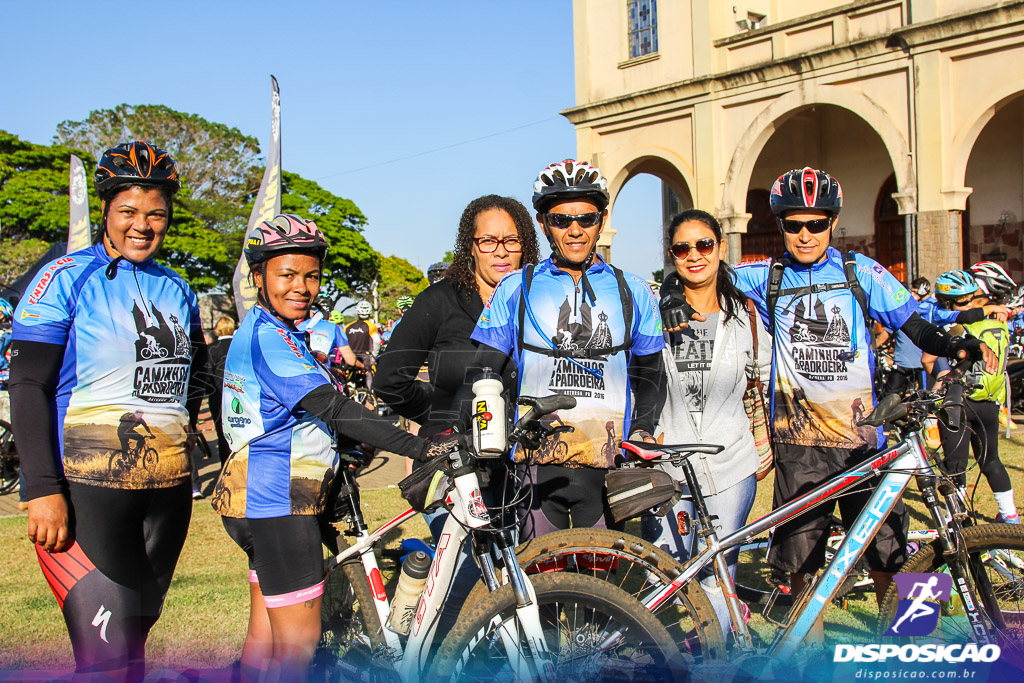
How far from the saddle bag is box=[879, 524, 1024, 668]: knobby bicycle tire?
110 centimetres

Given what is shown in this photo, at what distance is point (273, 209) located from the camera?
11250 mm

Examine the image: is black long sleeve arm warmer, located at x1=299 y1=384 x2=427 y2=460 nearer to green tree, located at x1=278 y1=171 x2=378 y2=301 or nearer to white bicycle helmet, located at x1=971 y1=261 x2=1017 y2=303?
white bicycle helmet, located at x1=971 y1=261 x2=1017 y2=303

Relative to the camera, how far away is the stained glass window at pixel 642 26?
19641 mm

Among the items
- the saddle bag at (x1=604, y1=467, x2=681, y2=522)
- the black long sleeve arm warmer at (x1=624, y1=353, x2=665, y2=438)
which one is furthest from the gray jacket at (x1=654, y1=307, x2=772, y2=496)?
the saddle bag at (x1=604, y1=467, x2=681, y2=522)

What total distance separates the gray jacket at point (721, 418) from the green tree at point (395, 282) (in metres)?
34.6

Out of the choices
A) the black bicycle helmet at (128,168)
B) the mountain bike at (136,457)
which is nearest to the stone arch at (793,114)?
the black bicycle helmet at (128,168)

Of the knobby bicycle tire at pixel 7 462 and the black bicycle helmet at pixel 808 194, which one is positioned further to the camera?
the knobby bicycle tire at pixel 7 462

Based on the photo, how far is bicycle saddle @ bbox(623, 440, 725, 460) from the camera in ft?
9.79

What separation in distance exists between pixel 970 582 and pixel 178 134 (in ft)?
178

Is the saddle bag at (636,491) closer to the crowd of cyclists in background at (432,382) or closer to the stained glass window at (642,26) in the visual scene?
the crowd of cyclists in background at (432,382)

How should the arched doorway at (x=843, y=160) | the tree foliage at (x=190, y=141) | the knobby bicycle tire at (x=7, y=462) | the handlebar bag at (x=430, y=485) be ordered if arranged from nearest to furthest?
the handlebar bag at (x=430, y=485), the knobby bicycle tire at (x=7, y=462), the arched doorway at (x=843, y=160), the tree foliage at (x=190, y=141)

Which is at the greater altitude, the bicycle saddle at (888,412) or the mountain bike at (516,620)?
the bicycle saddle at (888,412)

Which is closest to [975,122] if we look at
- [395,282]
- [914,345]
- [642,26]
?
[642,26]

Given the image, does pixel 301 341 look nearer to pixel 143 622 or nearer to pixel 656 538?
pixel 143 622
